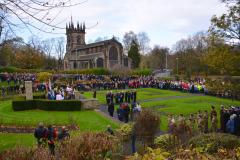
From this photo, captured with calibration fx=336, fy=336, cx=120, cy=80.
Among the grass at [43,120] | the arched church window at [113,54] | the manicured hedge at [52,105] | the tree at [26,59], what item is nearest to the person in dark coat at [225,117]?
the grass at [43,120]

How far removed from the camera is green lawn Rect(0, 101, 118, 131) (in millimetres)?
22938

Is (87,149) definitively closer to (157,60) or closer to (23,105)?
(23,105)

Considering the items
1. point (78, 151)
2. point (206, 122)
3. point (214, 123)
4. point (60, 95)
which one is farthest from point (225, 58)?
point (78, 151)

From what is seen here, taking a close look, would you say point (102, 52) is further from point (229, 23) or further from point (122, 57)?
point (229, 23)

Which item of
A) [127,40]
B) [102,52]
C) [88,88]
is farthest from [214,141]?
[127,40]

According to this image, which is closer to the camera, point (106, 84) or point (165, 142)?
point (165, 142)

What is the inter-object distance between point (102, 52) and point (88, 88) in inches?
1654

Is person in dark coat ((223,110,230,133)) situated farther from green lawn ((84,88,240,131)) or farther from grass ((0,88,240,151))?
green lawn ((84,88,240,131))

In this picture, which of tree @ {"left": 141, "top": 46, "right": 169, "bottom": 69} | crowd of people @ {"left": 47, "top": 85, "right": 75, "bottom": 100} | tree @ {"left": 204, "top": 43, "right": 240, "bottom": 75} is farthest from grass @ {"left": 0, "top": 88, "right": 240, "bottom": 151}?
tree @ {"left": 141, "top": 46, "right": 169, "bottom": 69}

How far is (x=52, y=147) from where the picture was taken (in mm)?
13562

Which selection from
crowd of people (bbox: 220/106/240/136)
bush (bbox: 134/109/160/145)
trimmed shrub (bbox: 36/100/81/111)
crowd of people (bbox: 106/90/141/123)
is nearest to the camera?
bush (bbox: 134/109/160/145)

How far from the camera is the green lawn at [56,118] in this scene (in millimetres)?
22938

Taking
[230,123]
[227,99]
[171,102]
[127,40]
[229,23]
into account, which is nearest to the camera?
[230,123]

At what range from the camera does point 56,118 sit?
83.4 ft
